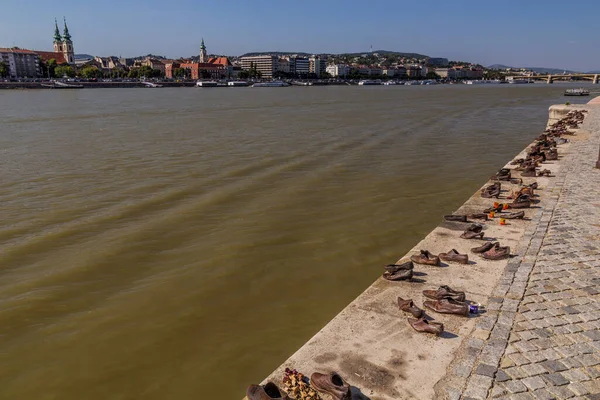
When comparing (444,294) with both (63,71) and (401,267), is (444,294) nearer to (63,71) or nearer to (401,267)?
(401,267)

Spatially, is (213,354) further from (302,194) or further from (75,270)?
(302,194)

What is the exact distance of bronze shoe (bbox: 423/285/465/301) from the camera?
6.75m

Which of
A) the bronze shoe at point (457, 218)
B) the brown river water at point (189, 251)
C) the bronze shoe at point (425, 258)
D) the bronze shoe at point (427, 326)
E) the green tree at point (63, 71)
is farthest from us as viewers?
the green tree at point (63, 71)

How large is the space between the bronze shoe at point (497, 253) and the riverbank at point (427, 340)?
4.8 inches

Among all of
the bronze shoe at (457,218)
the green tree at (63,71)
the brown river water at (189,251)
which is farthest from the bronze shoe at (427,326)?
the green tree at (63,71)

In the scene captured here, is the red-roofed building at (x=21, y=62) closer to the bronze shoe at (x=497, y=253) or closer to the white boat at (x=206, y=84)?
the white boat at (x=206, y=84)

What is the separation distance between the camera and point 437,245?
937cm

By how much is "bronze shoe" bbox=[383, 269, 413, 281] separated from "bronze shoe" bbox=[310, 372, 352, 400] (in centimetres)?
300

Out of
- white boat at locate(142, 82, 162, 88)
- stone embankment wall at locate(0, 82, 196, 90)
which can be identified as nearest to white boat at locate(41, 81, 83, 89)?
stone embankment wall at locate(0, 82, 196, 90)

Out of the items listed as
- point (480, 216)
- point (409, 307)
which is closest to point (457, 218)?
point (480, 216)

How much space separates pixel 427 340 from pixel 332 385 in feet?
5.72

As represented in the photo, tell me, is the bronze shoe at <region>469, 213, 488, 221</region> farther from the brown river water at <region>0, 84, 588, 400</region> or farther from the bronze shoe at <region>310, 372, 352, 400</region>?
the bronze shoe at <region>310, 372, 352, 400</region>

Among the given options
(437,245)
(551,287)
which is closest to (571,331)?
Result: (551,287)

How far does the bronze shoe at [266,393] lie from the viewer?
191 inches
